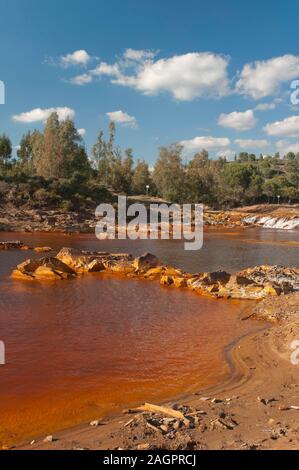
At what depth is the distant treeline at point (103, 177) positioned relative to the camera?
6994cm

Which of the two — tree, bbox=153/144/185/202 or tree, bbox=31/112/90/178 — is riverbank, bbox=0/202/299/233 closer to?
tree, bbox=31/112/90/178

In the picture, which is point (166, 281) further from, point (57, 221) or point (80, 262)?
point (57, 221)

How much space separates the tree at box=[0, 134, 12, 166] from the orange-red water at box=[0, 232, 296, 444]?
69936 millimetres

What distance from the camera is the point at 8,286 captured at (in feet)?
68.6

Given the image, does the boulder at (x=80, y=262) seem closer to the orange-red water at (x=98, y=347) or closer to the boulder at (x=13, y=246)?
the orange-red water at (x=98, y=347)

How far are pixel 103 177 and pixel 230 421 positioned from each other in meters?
93.2

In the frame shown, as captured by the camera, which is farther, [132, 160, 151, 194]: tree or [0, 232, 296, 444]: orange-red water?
[132, 160, 151, 194]: tree

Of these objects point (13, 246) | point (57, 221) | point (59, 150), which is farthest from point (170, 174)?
point (13, 246)

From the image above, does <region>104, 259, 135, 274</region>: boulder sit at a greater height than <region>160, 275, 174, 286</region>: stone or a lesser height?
greater

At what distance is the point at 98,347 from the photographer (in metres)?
12.6

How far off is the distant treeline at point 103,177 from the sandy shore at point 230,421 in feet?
186

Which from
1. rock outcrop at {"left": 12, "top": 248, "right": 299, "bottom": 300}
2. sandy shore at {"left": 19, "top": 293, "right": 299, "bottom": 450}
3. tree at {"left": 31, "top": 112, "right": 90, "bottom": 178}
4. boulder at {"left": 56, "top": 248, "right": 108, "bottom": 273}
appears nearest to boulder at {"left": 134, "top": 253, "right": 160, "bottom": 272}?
rock outcrop at {"left": 12, "top": 248, "right": 299, "bottom": 300}

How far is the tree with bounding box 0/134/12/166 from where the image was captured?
86019 millimetres

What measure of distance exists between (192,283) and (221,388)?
11832mm
